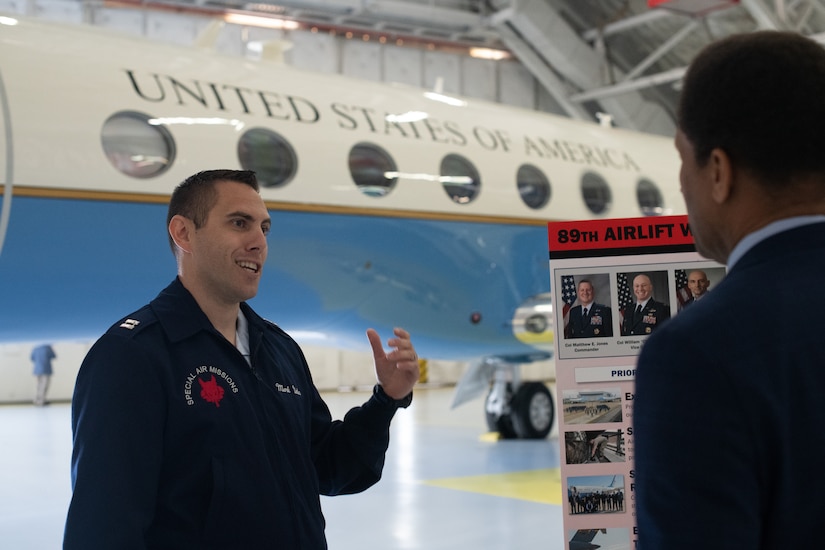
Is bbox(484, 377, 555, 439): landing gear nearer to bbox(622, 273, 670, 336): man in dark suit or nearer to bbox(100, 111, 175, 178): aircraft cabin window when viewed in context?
bbox(100, 111, 175, 178): aircraft cabin window

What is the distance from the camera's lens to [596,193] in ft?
31.6

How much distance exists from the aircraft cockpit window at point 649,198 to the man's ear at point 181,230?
8.12 meters

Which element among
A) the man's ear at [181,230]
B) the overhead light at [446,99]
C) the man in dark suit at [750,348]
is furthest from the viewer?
the overhead light at [446,99]

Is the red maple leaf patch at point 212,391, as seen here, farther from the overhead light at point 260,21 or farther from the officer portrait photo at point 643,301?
the overhead light at point 260,21

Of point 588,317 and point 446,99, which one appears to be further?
point 446,99

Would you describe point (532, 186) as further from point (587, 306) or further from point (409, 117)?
point (587, 306)

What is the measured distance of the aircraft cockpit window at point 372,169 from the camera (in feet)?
24.0

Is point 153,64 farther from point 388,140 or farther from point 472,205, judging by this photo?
point 472,205

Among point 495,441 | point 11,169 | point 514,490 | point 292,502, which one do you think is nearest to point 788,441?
point 292,502

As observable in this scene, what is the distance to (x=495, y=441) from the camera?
1101 centimetres

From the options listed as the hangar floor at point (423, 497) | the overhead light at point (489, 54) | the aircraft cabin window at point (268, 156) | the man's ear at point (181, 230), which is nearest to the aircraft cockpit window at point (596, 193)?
the hangar floor at point (423, 497)

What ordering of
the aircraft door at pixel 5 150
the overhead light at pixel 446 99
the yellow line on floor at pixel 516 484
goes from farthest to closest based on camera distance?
the overhead light at pixel 446 99 → the yellow line on floor at pixel 516 484 → the aircraft door at pixel 5 150

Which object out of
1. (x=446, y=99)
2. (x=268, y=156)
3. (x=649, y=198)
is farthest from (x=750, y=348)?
(x=649, y=198)

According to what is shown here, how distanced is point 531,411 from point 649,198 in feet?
8.99
